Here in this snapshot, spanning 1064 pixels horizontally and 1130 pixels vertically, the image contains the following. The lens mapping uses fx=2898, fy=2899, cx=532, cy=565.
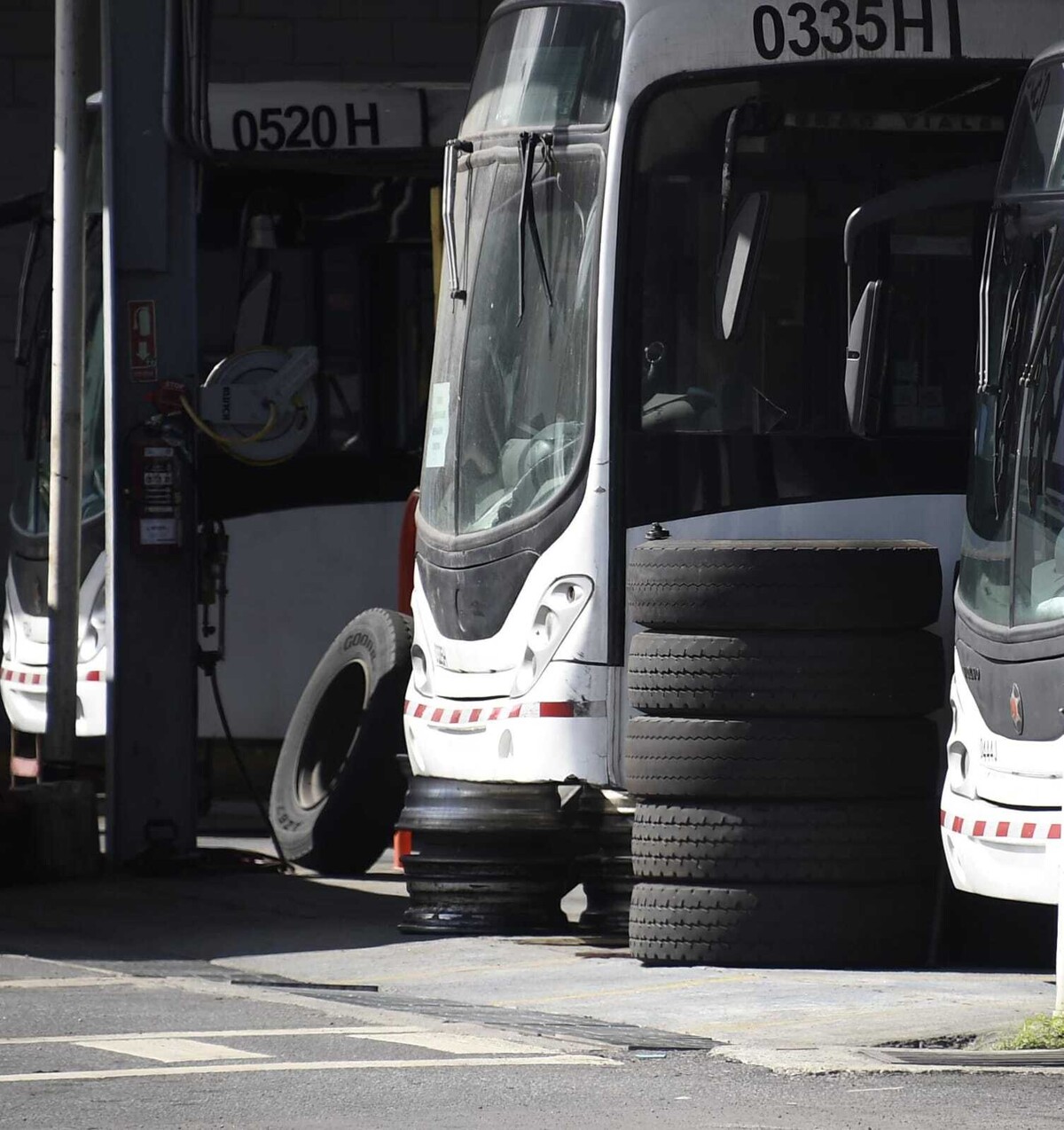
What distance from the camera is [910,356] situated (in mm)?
10586

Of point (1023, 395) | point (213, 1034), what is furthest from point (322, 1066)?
point (1023, 395)

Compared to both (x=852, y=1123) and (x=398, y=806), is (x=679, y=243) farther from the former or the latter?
(x=852, y=1123)

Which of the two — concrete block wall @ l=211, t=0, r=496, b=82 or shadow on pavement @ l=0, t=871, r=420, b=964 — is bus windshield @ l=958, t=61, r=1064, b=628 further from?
concrete block wall @ l=211, t=0, r=496, b=82

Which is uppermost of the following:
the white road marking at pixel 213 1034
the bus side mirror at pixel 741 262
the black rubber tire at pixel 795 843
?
the bus side mirror at pixel 741 262

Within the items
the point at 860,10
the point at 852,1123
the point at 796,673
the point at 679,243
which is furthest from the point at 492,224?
the point at 852,1123

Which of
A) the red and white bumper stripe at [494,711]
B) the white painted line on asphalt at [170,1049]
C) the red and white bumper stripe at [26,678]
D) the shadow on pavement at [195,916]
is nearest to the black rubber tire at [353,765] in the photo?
the shadow on pavement at [195,916]

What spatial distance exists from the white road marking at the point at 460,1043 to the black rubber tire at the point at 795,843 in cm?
175

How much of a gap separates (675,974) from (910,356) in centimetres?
255

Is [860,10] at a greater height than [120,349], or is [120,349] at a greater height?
[860,10]

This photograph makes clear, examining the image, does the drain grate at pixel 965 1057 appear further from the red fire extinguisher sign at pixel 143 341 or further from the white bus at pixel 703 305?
the red fire extinguisher sign at pixel 143 341

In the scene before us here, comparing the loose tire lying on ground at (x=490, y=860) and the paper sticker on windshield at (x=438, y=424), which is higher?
the paper sticker on windshield at (x=438, y=424)

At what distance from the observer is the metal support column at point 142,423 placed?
42.0 ft

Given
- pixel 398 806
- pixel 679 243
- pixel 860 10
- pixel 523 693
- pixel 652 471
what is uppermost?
pixel 860 10

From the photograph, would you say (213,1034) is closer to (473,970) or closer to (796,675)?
(473,970)
